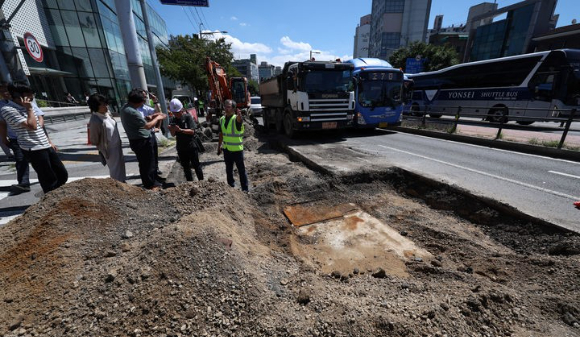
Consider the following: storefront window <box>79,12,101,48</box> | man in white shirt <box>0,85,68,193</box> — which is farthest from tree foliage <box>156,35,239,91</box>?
man in white shirt <box>0,85,68,193</box>

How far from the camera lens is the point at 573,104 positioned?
439 inches

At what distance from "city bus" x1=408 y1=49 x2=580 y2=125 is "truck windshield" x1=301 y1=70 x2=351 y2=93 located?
157 inches

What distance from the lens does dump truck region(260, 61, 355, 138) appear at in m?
8.93

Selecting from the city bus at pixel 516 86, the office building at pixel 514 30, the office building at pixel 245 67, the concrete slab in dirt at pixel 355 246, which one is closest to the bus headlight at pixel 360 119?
the city bus at pixel 516 86

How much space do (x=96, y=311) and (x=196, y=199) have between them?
1.77m

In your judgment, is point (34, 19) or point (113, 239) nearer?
point (113, 239)

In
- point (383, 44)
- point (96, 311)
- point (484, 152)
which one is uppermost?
point (383, 44)

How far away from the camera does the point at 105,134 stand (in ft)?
12.0

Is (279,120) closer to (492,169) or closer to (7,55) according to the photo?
(492,169)

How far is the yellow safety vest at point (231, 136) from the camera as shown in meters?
4.40

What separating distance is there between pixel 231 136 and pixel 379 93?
28.7 ft

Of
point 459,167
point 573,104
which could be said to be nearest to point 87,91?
point 459,167

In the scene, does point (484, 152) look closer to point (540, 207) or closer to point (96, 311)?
point (540, 207)

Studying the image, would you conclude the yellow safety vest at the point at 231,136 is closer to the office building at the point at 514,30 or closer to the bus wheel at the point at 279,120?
the bus wheel at the point at 279,120
